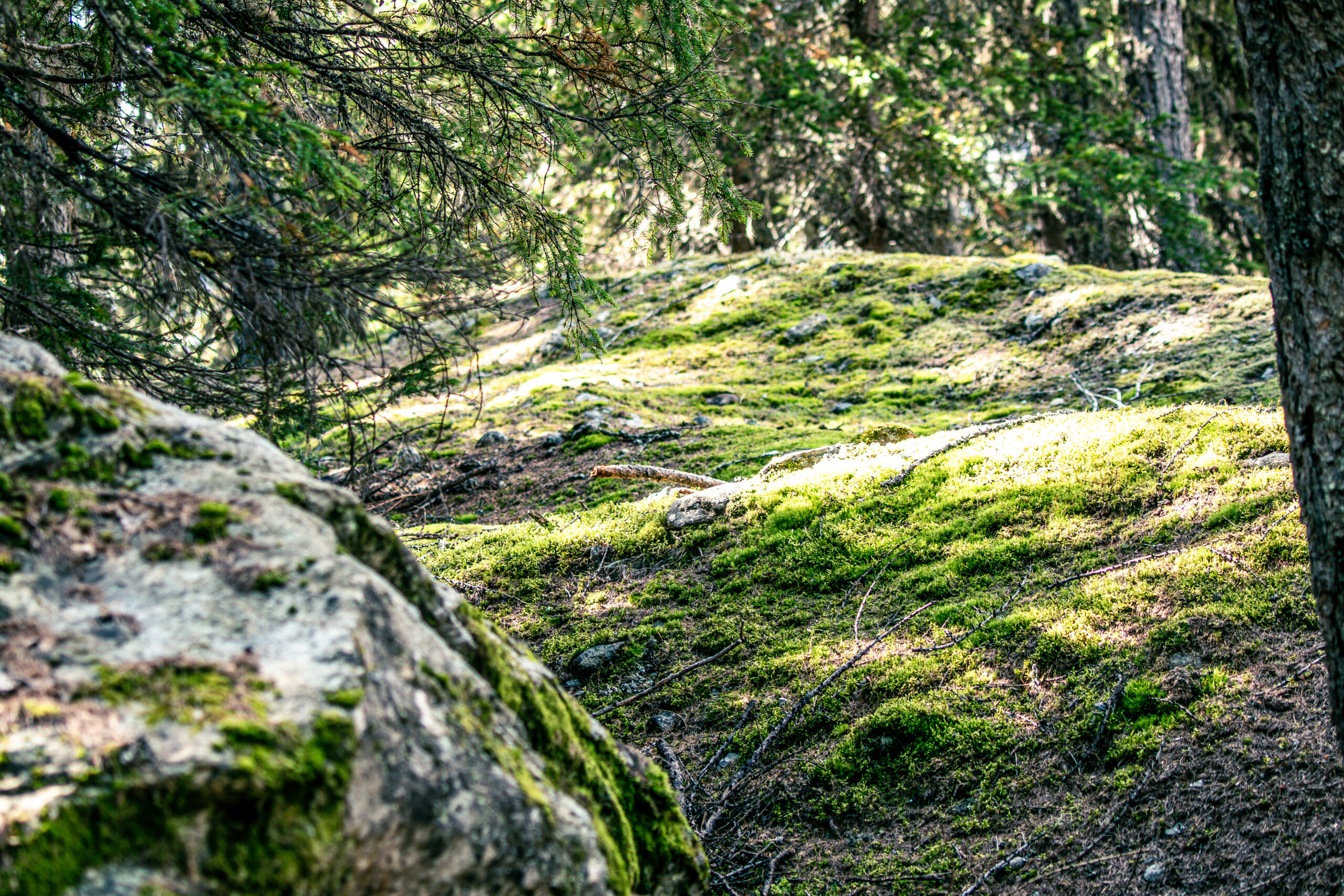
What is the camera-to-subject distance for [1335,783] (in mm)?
2760

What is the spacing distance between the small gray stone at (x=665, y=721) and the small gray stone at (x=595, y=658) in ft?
1.67

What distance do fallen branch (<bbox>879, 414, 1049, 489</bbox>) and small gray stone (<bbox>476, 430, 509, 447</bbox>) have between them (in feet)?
14.4

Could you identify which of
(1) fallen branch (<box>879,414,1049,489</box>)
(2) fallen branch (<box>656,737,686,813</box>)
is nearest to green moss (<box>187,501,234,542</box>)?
(2) fallen branch (<box>656,737,686,813</box>)

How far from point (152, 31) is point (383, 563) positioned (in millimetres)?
2449

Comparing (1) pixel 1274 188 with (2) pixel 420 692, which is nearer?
(2) pixel 420 692

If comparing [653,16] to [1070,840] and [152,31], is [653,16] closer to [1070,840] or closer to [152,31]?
[152,31]

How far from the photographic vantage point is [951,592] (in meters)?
4.44

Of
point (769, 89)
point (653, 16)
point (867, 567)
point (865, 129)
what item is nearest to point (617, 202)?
point (769, 89)

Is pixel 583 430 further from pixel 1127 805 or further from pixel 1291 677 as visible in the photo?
pixel 1291 677

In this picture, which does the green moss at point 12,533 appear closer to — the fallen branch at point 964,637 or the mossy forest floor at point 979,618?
the mossy forest floor at point 979,618

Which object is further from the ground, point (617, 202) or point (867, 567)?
point (617, 202)

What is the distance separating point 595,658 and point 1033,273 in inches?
321

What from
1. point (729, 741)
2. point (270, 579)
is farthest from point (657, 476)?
point (270, 579)

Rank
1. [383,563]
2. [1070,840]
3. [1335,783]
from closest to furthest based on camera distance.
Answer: [383,563] → [1335,783] → [1070,840]
